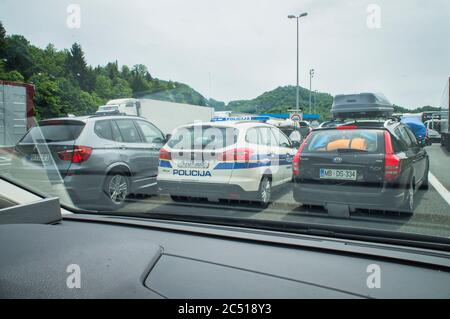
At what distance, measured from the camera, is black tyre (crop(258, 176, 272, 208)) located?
3.94 m

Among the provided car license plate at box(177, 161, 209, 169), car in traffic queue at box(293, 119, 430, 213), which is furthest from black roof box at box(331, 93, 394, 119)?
car license plate at box(177, 161, 209, 169)

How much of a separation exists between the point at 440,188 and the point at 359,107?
1725mm

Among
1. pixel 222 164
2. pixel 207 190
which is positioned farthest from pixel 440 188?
pixel 207 190

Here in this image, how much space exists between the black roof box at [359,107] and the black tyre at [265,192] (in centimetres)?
115

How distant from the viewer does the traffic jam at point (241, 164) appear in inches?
130

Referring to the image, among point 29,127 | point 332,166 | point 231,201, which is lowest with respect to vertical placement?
point 231,201

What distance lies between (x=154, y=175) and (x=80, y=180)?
121 centimetres

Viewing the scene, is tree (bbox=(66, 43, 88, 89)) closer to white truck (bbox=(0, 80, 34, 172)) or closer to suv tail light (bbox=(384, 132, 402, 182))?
white truck (bbox=(0, 80, 34, 172))

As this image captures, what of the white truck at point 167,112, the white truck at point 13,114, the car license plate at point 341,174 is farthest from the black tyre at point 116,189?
the white truck at point 167,112

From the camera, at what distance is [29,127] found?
2922 millimetres

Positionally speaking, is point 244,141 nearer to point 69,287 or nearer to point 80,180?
point 80,180

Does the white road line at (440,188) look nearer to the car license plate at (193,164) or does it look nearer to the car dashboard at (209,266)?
the car dashboard at (209,266)

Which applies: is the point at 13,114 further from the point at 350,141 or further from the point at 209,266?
the point at 350,141
